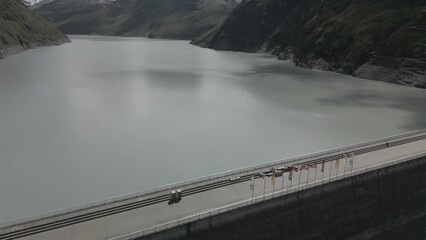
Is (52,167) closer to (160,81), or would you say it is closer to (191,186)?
(191,186)

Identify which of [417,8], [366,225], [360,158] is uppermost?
[417,8]

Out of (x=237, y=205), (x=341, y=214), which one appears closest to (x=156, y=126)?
(x=341, y=214)

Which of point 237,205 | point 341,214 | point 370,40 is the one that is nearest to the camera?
point 237,205

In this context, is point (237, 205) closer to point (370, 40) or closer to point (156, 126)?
point (156, 126)

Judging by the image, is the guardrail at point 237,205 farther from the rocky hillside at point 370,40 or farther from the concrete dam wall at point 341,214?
the rocky hillside at point 370,40

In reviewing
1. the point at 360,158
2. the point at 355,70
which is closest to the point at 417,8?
the point at 355,70

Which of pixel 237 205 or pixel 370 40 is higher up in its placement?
pixel 370 40
